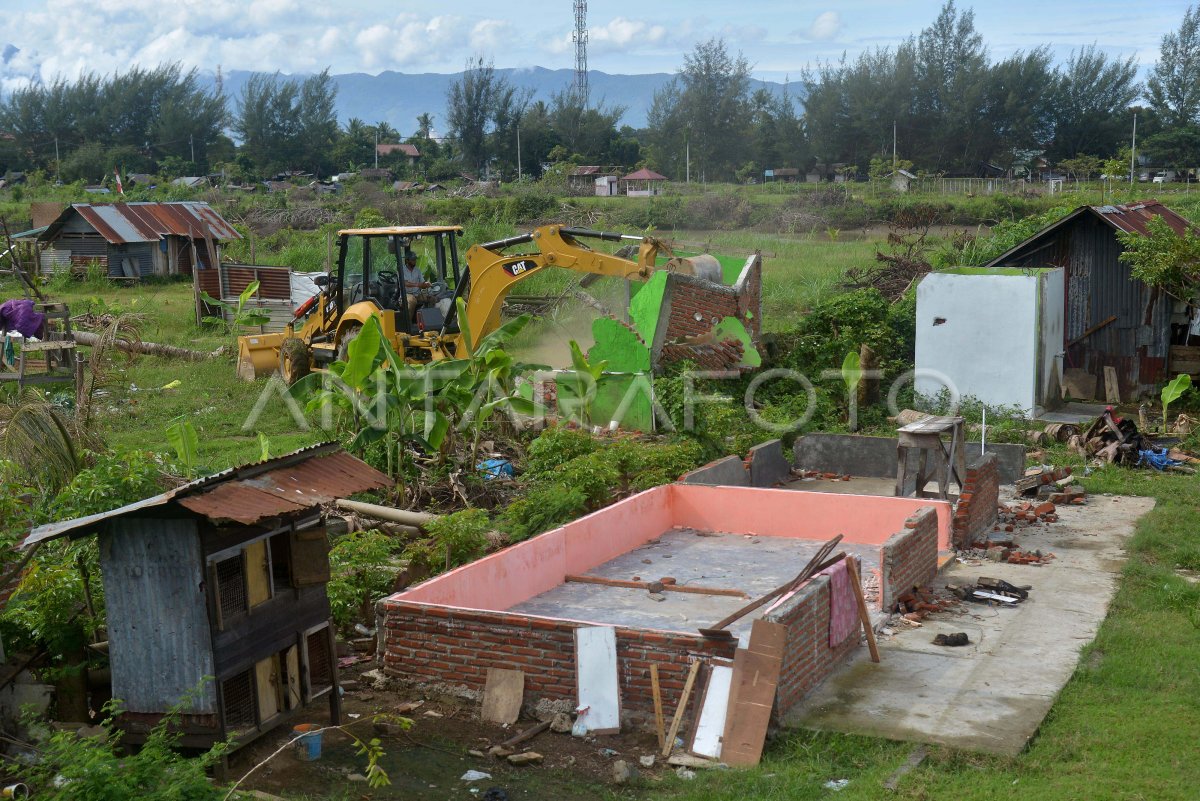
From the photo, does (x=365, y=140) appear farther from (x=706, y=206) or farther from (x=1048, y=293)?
(x=1048, y=293)

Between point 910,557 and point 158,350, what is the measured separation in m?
16.8

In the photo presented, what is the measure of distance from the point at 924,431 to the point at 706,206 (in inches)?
1368

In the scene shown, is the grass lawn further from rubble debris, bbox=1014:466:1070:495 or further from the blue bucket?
rubble debris, bbox=1014:466:1070:495

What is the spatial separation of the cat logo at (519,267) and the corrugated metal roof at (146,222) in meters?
16.0

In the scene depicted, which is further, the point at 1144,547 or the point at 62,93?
the point at 62,93

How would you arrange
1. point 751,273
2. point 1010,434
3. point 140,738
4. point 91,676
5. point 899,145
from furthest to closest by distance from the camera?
point 899,145 < point 751,273 < point 1010,434 < point 91,676 < point 140,738

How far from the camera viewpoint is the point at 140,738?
7.65 metres

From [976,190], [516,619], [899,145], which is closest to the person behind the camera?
[516,619]

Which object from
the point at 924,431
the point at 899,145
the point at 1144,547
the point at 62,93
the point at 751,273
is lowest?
the point at 1144,547

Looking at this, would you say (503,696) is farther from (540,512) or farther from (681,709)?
(540,512)

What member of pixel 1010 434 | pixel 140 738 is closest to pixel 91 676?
pixel 140 738

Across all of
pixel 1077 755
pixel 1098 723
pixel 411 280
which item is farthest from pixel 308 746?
pixel 411 280

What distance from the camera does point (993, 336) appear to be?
1930cm

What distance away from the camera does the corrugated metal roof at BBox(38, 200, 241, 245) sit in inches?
1257
